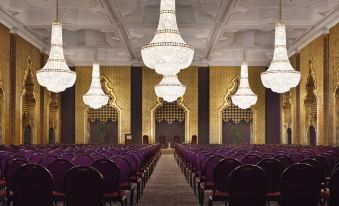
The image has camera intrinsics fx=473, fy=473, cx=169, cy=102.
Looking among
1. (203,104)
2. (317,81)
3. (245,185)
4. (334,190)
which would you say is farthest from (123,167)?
(203,104)

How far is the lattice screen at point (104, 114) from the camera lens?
2864cm

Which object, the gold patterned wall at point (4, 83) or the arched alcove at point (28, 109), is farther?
the arched alcove at point (28, 109)

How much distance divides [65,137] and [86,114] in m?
1.84

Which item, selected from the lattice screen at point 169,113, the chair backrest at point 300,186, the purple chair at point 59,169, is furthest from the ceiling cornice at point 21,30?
the chair backrest at point 300,186

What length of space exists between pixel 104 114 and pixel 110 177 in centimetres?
2348

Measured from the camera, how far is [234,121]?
1147 inches

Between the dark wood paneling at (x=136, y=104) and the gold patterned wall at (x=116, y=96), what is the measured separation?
24cm

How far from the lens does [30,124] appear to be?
21703 mm

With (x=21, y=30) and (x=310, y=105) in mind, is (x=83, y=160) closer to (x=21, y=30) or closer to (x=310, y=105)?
(x=21, y=30)

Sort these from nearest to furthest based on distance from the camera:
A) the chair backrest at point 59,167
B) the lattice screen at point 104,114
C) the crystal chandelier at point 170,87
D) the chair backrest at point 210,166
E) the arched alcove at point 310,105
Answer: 1. the chair backrest at point 59,167
2. the chair backrest at point 210,166
3. the crystal chandelier at point 170,87
4. the arched alcove at point 310,105
5. the lattice screen at point 104,114

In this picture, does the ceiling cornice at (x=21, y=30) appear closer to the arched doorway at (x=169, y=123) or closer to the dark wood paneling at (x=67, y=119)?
the dark wood paneling at (x=67, y=119)

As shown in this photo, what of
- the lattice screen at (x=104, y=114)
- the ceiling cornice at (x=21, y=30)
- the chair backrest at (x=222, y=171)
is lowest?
the chair backrest at (x=222, y=171)

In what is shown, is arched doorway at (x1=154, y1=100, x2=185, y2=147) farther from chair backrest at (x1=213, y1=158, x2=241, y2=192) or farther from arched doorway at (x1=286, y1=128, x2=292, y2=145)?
chair backrest at (x1=213, y1=158, x2=241, y2=192)

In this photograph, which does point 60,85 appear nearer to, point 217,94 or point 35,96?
point 35,96
